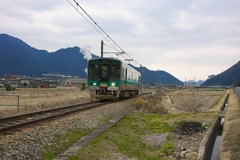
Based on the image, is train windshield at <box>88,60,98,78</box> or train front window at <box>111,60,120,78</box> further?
train windshield at <box>88,60,98,78</box>

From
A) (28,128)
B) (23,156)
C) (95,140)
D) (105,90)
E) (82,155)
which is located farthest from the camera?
(105,90)

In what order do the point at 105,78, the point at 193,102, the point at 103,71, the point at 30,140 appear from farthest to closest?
the point at 193,102
the point at 103,71
the point at 105,78
the point at 30,140

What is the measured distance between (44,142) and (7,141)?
2.69 feet

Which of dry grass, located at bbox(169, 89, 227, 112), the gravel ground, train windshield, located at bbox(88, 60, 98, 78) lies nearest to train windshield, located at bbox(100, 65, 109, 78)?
train windshield, located at bbox(88, 60, 98, 78)

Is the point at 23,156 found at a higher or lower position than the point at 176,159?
higher

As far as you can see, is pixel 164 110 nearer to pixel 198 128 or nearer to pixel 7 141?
pixel 198 128

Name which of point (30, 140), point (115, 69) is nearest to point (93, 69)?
point (115, 69)

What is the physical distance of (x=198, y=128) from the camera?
13.2 meters

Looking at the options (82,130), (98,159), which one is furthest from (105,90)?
(98,159)

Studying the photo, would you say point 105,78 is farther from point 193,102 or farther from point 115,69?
point 193,102

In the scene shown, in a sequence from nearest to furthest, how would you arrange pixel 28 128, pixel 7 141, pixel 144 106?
pixel 7 141 < pixel 28 128 < pixel 144 106

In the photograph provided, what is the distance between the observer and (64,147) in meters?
6.46

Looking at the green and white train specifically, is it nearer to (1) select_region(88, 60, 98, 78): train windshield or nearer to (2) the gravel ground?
(1) select_region(88, 60, 98, 78): train windshield

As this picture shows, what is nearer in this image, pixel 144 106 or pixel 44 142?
pixel 44 142
